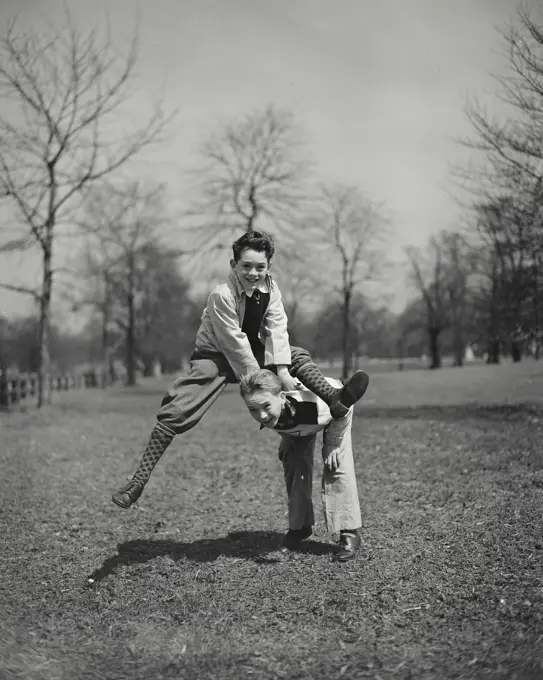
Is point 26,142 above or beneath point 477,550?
above

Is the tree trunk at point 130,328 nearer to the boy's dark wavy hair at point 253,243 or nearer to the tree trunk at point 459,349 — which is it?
the tree trunk at point 459,349

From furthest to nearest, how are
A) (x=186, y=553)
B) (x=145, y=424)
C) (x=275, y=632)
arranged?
(x=145, y=424), (x=186, y=553), (x=275, y=632)

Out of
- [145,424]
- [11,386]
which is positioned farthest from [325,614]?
[11,386]

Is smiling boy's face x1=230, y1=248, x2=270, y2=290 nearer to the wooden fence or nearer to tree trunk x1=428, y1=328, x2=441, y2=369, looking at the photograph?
the wooden fence

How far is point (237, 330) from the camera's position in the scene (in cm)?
409

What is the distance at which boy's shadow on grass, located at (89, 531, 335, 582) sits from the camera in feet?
14.9

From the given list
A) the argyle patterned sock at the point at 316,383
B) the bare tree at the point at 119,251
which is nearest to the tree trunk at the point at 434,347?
the bare tree at the point at 119,251

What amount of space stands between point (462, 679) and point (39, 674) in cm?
199

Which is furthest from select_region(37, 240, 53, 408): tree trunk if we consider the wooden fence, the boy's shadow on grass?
the boy's shadow on grass

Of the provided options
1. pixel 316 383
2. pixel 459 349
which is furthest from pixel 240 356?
pixel 459 349

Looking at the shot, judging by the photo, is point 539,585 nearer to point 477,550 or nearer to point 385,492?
point 477,550

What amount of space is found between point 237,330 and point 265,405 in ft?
1.73

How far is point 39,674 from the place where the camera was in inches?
120

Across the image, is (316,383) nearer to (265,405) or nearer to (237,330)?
(265,405)
